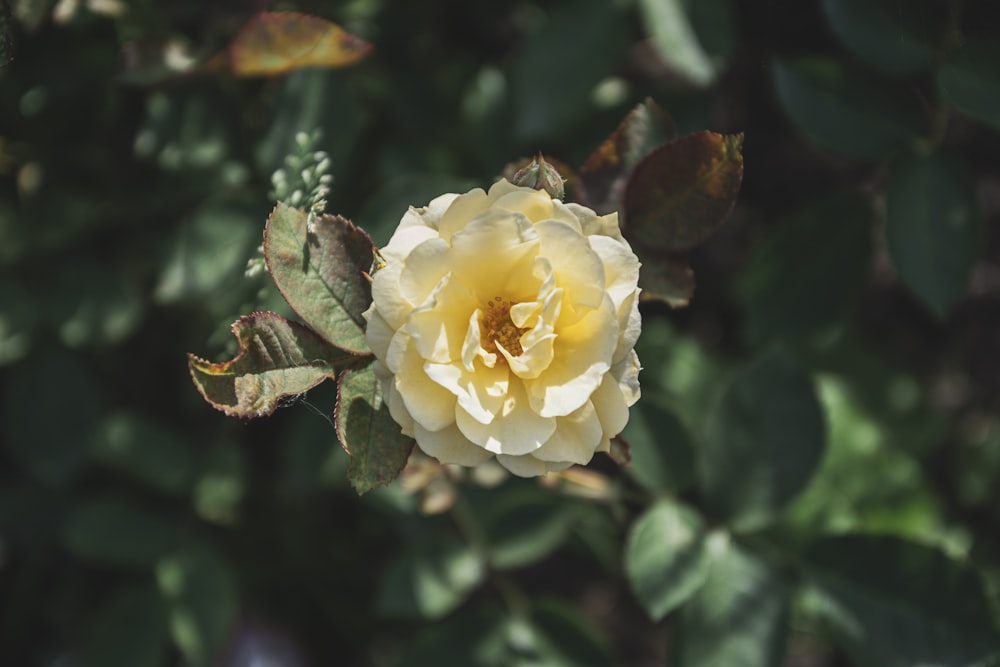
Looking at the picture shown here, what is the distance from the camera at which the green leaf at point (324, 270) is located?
41.1 inches

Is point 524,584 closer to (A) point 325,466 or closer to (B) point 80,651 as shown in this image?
(A) point 325,466

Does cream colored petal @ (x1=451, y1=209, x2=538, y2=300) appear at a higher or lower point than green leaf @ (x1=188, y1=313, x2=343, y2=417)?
higher

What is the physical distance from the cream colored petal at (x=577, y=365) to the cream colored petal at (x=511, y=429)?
0.06 ft

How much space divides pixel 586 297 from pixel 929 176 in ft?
3.47

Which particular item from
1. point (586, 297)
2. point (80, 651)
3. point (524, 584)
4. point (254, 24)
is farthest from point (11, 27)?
point (524, 584)

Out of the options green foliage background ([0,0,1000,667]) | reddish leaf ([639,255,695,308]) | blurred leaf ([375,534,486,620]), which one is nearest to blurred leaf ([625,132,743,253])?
reddish leaf ([639,255,695,308])

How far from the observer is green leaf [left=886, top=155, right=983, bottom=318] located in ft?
5.29

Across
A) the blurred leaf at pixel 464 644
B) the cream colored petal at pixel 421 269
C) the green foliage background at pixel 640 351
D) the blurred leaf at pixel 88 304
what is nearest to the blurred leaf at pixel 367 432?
the cream colored petal at pixel 421 269

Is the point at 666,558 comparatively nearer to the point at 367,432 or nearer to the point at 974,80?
the point at 367,432

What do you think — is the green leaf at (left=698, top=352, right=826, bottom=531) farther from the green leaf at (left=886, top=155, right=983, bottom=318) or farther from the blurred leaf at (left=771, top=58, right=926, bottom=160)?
the blurred leaf at (left=771, top=58, right=926, bottom=160)

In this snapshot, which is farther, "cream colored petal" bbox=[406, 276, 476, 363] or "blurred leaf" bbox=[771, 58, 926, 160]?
"blurred leaf" bbox=[771, 58, 926, 160]

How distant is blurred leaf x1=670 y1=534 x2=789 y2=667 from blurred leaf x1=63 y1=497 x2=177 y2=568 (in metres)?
1.22

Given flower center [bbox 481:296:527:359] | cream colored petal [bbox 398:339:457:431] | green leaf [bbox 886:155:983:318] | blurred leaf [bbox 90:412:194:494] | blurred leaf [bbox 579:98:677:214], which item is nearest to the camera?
cream colored petal [bbox 398:339:457:431]

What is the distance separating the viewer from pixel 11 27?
1382 millimetres
